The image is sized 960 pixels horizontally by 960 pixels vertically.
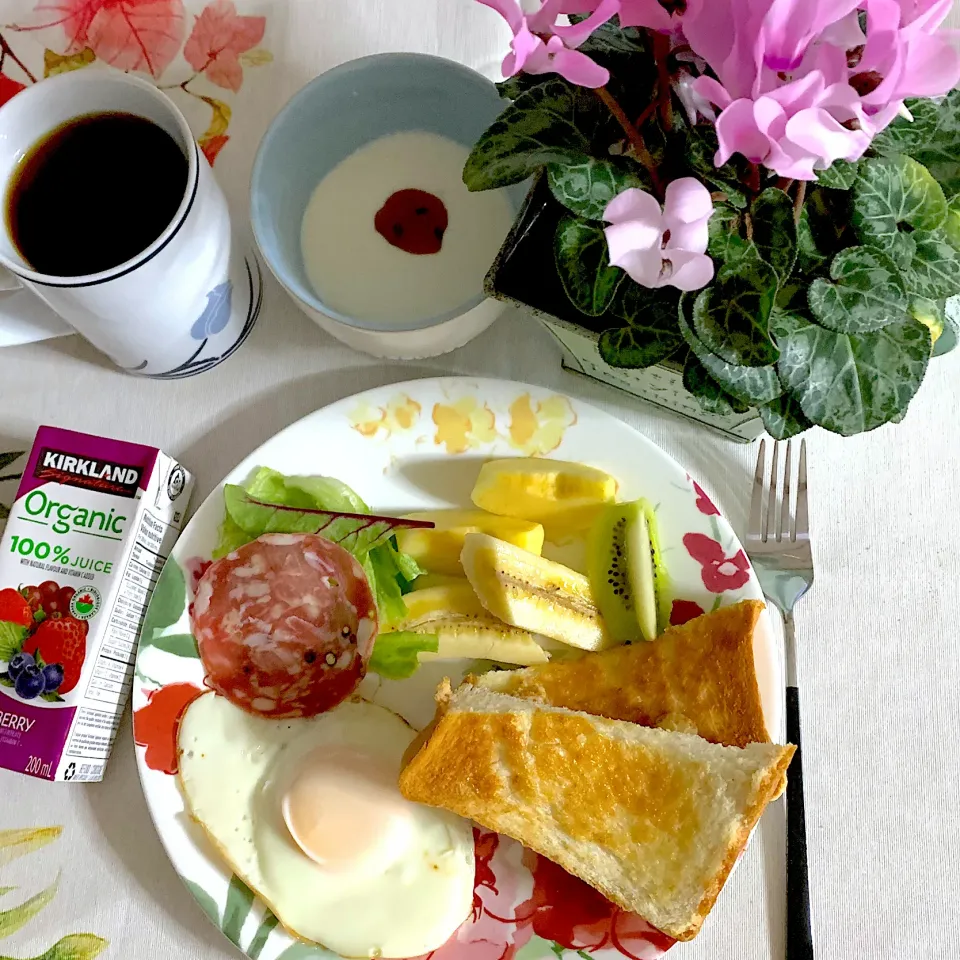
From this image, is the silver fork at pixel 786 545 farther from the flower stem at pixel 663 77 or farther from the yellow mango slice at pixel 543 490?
the flower stem at pixel 663 77

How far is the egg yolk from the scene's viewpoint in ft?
3.08

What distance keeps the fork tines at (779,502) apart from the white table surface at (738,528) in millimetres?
27

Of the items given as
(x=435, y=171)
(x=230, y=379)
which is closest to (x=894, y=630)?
(x=435, y=171)

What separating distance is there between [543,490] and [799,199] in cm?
44

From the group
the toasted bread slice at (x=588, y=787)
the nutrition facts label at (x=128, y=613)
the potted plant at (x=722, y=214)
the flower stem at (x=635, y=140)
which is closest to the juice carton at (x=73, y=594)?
the nutrition facts label at (x=128, y=613)

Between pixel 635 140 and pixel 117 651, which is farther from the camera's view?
pixel 117 651

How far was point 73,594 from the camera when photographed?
36.8 inches

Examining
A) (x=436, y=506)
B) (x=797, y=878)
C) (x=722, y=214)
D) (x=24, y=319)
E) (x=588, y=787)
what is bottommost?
(x=797, y=878)

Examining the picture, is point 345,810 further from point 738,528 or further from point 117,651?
point 738,528

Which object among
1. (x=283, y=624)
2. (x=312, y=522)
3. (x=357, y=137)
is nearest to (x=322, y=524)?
(x=312, y=522)

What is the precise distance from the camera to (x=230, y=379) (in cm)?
110

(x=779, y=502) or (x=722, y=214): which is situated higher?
(x=722, y=214)

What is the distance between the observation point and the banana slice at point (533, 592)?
0.93m

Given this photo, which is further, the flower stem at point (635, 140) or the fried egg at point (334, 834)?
the fried egg at point (334, 834)
